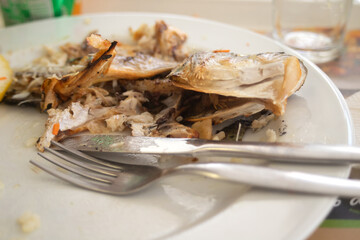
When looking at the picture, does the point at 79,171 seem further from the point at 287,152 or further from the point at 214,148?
the point at 287,152

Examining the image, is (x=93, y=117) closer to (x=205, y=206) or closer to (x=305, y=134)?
(x=205, y=206)

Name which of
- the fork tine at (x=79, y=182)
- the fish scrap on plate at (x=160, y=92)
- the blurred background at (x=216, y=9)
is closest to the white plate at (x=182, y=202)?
the fork tine at (x=79, y=182)

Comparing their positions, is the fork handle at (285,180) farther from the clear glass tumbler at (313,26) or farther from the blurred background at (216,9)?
the blurred background at (216,9)

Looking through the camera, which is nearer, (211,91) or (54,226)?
(54,226)

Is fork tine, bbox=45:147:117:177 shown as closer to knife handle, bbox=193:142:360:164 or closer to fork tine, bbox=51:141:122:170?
fork tine, bbox=51:141:122:170

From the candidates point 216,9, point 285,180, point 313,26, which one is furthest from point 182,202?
point 216,9

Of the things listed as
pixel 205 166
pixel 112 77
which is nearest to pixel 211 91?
pixel 205 166

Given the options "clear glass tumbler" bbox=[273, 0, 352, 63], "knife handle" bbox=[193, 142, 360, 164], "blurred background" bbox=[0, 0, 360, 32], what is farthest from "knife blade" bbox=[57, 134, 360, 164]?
"blurred background" bbox=[0, 0, 360, 32]
